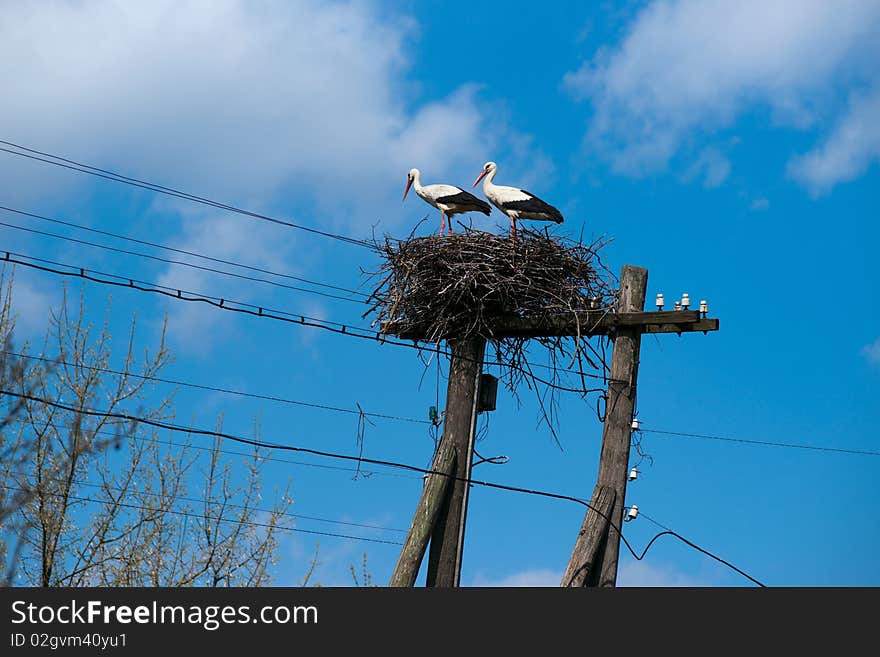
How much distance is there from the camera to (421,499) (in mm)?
8844

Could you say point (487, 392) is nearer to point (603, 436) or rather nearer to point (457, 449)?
point (457, 449)

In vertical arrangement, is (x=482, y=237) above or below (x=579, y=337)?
above

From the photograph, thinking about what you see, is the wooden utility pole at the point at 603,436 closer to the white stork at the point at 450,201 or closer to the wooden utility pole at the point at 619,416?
the wooden utility pole at the point at 619,416

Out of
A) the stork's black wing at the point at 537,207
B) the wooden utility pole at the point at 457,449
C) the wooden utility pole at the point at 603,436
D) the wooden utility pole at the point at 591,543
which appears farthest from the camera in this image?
the stork's black wing at the point at 537,207

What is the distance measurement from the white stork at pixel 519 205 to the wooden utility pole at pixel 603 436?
1.38 m

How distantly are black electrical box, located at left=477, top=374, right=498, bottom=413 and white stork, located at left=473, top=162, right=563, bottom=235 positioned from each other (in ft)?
5.00

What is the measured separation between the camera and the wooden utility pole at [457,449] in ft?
28.9

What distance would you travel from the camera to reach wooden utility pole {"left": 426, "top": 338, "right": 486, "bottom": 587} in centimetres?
880

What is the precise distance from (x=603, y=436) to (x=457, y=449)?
3.83 feet

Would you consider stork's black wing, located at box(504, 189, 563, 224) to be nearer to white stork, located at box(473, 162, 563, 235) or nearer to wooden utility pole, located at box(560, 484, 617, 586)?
white stork, located at box(473, 162, 563, 235)

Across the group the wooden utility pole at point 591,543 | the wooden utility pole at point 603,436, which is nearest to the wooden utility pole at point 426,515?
the wooden utility pole at point 603,436
